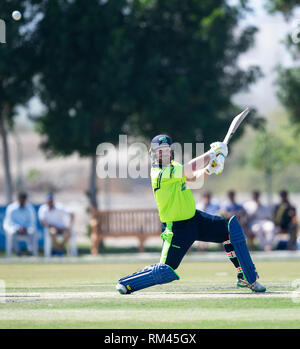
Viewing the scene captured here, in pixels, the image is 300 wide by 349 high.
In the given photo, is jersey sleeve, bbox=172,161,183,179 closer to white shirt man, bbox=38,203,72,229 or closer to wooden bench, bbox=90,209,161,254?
white shirt man, bbox=38,203,72,229

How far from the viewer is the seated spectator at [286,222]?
2175cm

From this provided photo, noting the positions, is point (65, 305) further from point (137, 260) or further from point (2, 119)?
point (2, 119)

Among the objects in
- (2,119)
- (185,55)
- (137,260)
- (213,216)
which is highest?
(185,55)

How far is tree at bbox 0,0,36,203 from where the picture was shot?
23859mm

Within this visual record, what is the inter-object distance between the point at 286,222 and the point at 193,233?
13094 millimetres

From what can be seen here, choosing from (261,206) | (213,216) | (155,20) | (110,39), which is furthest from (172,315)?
(155,20)

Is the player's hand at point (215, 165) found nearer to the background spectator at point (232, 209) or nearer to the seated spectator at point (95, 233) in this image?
the background spectator at point (232, 209)

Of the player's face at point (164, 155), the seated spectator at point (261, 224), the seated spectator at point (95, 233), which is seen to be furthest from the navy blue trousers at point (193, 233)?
the seated spectator at point (95, 233)

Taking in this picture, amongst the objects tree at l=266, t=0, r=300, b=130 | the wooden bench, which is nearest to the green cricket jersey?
the wooden bench

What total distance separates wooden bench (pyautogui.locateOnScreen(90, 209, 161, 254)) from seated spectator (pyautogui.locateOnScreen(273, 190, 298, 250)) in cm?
346

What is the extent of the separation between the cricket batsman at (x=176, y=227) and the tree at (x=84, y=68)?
1532cm

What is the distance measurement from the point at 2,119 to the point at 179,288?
59.5 ft

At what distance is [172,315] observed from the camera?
761cm

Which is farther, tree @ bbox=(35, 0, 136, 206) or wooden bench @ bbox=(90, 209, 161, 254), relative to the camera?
tree @ bbox=(35, 0, 136, 206)
